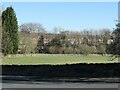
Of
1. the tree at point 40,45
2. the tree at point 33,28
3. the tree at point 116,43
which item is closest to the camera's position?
the tree at point 116,43

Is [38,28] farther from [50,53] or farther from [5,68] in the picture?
A: [5,68]

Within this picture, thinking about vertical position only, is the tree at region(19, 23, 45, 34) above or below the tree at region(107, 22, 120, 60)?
above

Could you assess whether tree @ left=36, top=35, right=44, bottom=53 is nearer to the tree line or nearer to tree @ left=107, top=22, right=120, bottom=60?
the tree line

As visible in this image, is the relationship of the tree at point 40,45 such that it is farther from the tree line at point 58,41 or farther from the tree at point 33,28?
the tree at point 33,28

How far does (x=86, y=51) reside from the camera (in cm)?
8100

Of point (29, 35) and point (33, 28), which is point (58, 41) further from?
point (33, 28)

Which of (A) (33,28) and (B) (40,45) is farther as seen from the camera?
(A) (33,28)

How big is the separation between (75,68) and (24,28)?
247 feet

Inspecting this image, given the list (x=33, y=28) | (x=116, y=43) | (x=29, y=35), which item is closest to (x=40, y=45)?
(x=29, y=35)

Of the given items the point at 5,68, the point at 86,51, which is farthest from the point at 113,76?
the point at 86,51

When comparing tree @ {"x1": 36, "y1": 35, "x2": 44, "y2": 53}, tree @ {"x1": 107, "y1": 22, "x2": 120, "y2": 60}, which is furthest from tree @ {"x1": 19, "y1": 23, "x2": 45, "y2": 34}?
tree @ {"x1": 107, "y1": 22, "x2": 120, "y2": 60}

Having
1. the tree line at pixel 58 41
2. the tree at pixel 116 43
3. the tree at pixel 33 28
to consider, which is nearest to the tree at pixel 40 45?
the tree line at pixel 58 41

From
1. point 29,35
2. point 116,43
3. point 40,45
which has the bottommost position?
point 116,43

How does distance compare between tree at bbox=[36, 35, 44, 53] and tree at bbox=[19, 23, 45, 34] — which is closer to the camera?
tree at bbox=[36, 35, 44, 53]
